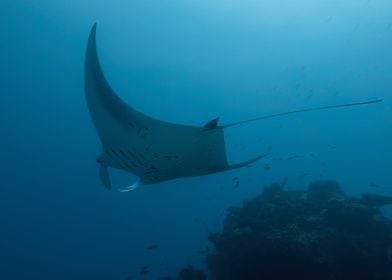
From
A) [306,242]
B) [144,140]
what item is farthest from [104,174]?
[306,242]

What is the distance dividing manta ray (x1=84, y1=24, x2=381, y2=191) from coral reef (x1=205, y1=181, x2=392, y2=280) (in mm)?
4325

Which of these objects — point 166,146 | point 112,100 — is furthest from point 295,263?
point 112,100

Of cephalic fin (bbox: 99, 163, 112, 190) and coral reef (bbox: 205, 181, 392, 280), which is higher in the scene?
cephalic fin (bbox: 99, 163, 112, 190)

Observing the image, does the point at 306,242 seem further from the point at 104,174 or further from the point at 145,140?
the point at 145,140

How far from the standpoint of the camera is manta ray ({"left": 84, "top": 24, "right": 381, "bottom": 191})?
4250mm

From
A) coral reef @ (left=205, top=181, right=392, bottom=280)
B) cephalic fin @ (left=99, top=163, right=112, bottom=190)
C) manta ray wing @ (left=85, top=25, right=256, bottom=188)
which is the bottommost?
coral reef @ (left=205, top=181, right=392, bottom=280)

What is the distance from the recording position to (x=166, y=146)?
15.1ft

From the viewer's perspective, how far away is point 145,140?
4.53m

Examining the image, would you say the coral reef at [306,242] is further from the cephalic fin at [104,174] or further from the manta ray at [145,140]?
the cephalic fin at [104,174]

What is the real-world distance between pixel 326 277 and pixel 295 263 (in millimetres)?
849

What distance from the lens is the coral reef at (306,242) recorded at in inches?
323

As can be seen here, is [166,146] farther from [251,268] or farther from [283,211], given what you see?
[283,211]

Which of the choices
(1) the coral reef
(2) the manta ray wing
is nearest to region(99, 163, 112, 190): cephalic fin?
(2) the manta ray wing

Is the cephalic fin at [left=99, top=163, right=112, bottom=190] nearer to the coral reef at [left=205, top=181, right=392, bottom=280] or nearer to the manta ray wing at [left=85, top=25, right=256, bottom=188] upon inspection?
the manta ray wing at [left=85, top=25, right=256, bottom=188]
